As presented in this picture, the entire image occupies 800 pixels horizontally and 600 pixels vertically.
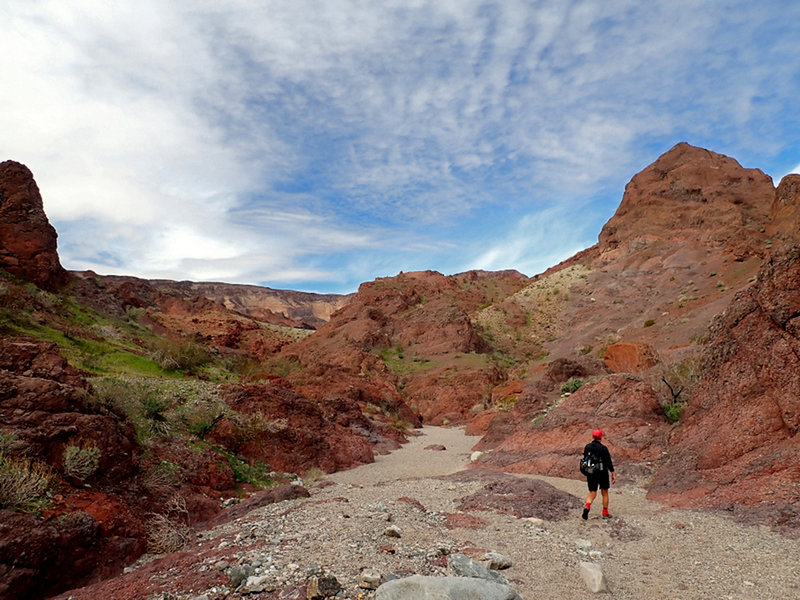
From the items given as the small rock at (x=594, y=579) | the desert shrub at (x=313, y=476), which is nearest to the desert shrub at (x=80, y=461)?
the desert shrub at (x=313, y=476)

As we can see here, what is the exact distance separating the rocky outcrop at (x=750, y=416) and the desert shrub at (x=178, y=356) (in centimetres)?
1837

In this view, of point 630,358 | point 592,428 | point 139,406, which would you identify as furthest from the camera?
point 630,358

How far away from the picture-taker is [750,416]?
29.8ft

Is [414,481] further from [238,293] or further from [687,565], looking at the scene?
[238,293]

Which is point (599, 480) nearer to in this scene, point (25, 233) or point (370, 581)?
point (370, 581)

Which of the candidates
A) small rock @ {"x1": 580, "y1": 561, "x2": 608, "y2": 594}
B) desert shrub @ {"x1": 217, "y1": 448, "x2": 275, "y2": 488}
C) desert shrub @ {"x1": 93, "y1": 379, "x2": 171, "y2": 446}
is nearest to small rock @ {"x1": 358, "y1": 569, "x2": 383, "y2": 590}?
small rock @ {"x1": 580, "y1": 561, "x2": 608, "y2": 594}

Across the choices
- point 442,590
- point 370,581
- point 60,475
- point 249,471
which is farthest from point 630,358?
point 60,475

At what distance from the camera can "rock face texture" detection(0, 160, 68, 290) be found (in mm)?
22953

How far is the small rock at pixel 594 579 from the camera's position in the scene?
488cm

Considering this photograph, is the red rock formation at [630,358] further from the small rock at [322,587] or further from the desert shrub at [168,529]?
the small rock at [322,587]

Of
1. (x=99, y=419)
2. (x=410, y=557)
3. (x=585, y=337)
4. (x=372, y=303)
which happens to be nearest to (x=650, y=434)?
(x=410, y=557)

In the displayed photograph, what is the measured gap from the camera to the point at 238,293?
15975 centimetres

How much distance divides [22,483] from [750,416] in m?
12.3

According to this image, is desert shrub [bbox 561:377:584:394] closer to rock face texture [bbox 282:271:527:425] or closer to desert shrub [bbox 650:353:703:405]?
desert shrub [bbox 650:353:703:405]
